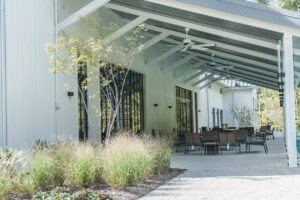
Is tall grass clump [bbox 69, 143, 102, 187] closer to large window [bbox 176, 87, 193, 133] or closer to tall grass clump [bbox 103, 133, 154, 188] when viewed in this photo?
tall grass clump [bbox 103, 133, 154, 188]

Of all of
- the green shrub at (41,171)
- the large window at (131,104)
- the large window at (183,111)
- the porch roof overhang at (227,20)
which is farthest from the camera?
the large window at (183,111)

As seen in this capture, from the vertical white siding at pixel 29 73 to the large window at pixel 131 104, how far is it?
4.73 m

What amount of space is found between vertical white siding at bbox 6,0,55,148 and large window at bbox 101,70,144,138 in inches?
186

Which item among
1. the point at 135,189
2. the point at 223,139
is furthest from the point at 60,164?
the point at 223,139

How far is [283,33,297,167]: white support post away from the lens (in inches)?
301

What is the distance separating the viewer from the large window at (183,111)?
22.0 meters

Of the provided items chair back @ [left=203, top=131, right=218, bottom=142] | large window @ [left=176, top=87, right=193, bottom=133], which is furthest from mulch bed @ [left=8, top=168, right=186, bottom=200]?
large window @ [left=176, top=87, right=193, bottom=133]

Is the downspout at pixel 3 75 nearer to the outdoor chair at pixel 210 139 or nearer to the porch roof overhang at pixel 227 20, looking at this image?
the porch roof overhang at pixel 227 20

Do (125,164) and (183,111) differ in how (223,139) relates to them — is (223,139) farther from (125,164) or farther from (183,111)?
(183,111)

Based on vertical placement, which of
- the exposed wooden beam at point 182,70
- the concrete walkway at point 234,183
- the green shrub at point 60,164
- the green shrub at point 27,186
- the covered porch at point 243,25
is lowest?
the concrete walkway at point 234,183

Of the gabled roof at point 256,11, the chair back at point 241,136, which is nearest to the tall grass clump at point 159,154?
the gabled roof at point 256,11

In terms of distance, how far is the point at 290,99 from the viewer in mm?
7699

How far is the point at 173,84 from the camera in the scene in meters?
21.0

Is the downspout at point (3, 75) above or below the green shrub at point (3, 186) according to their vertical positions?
above
